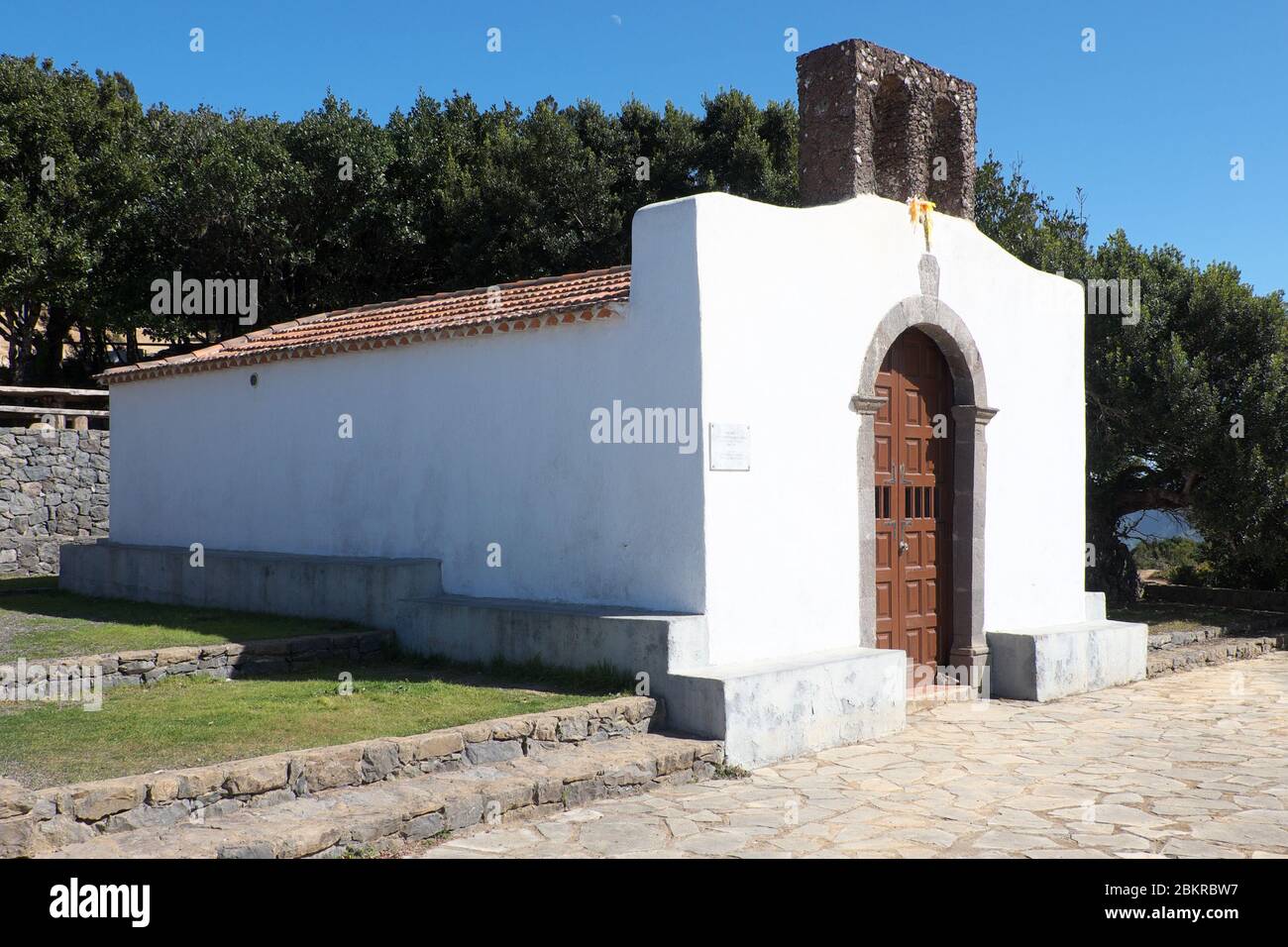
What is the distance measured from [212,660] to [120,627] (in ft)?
6.16

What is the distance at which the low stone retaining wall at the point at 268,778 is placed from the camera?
4832 millimetres

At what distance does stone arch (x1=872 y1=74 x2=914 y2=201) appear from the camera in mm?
9891

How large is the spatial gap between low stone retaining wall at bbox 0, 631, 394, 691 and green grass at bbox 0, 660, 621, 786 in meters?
0.18

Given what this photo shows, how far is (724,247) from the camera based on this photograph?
25.9 feet

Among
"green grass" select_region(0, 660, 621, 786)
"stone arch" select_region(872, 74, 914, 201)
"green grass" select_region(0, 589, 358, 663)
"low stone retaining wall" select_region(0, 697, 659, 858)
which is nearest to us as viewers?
"low stone retaining wall" select_region(0, 697, 659, 858)

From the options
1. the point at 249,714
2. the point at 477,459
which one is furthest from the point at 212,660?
the point at 477,459

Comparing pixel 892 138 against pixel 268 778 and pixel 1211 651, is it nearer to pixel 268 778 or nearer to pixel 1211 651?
pixel 1211 651

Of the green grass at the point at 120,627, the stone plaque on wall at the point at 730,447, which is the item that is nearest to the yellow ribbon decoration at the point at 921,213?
the stone plaque on wall at the point at 730,447

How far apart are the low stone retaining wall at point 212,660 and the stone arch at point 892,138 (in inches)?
228

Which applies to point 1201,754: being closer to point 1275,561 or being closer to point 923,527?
point 923,527

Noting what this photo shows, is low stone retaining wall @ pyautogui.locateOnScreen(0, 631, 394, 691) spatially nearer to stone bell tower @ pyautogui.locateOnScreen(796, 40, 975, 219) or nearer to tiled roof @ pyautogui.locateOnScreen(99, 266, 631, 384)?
tiled roof @ pyautogui.locateOnScreen(99, 266, 631, 384)

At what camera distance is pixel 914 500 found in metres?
9.73

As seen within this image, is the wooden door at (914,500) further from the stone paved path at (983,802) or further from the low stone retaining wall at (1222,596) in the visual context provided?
the low stone retaining wall at (1222,596)

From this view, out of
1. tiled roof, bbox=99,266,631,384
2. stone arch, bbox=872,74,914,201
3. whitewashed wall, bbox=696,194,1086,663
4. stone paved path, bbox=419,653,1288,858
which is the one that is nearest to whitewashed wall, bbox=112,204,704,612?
tiled roof, bbox=99,266,631,384
